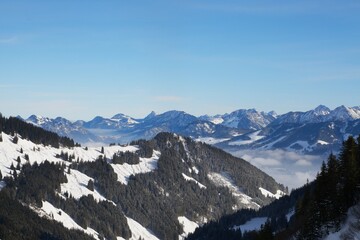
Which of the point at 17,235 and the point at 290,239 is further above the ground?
the point at 290,239

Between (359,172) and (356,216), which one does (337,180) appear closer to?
(359,172)

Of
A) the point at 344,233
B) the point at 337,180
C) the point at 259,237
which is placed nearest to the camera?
the point at 344,233

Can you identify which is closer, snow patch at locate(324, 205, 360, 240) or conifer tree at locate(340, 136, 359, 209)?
snow patch at locate(324, 205, 360, 240)

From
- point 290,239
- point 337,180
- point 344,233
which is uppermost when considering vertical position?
point 337,180

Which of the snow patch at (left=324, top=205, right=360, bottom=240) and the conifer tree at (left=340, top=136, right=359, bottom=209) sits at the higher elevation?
the conifer tree at (left=340, top=136, right=359, bottom=209)

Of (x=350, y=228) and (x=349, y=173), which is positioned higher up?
(x=349, y=173)

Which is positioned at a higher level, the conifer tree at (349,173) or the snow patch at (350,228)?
the conifer tree at (349,173)

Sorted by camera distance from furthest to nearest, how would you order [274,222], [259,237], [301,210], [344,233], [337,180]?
[274,222], [301,210], [259,237], [337,180], [344,233]

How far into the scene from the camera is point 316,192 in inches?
3784

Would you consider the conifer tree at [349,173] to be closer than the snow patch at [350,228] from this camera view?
No

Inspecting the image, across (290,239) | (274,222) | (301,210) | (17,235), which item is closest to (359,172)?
(290,239)

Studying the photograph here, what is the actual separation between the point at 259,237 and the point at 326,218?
19.3 m

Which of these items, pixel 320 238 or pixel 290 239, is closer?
pixel 320 238

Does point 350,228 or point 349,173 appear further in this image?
point 349,173
